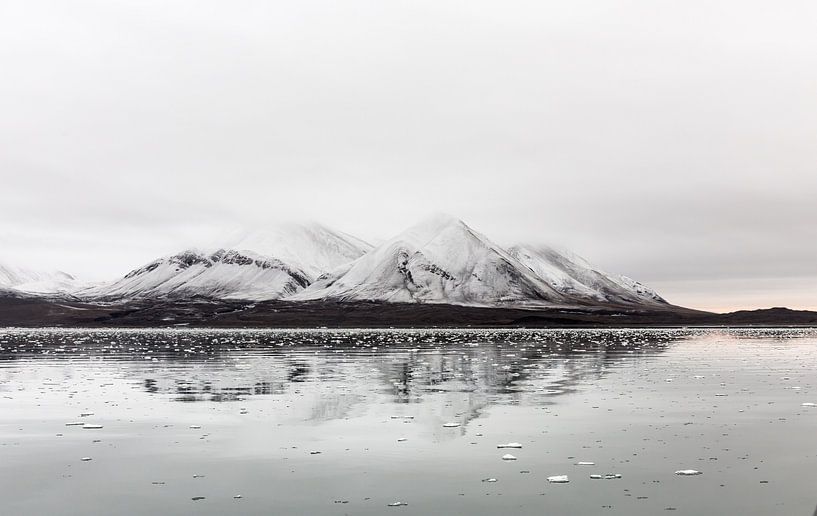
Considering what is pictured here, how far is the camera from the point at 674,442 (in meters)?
18.8

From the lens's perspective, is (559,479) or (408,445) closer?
(559,479)

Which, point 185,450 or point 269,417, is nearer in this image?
point 185,450

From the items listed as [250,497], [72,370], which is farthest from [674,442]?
[72,370]

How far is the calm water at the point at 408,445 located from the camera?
13469mm

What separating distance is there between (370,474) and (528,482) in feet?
10.0

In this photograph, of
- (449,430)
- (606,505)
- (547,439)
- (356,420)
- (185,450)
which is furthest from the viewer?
(356,420)

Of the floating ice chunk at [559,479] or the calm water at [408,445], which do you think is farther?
the floating ice chunk at [559,479]

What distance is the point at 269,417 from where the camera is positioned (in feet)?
76.6

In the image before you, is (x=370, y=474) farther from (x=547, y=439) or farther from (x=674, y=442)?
(x=674, y=442)

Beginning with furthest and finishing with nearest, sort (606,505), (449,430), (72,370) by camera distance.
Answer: (72,370) < (449,430) < (606,505)

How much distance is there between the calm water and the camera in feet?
44.2

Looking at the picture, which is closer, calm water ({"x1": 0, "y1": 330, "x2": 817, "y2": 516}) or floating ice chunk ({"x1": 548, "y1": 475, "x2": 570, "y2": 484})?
calm water ({"x1": 0, "y1": 330, "x2": 817, "y2": 516})

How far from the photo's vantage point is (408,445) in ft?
60.7

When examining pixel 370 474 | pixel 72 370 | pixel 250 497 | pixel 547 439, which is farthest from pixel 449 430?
pixel 72 370
